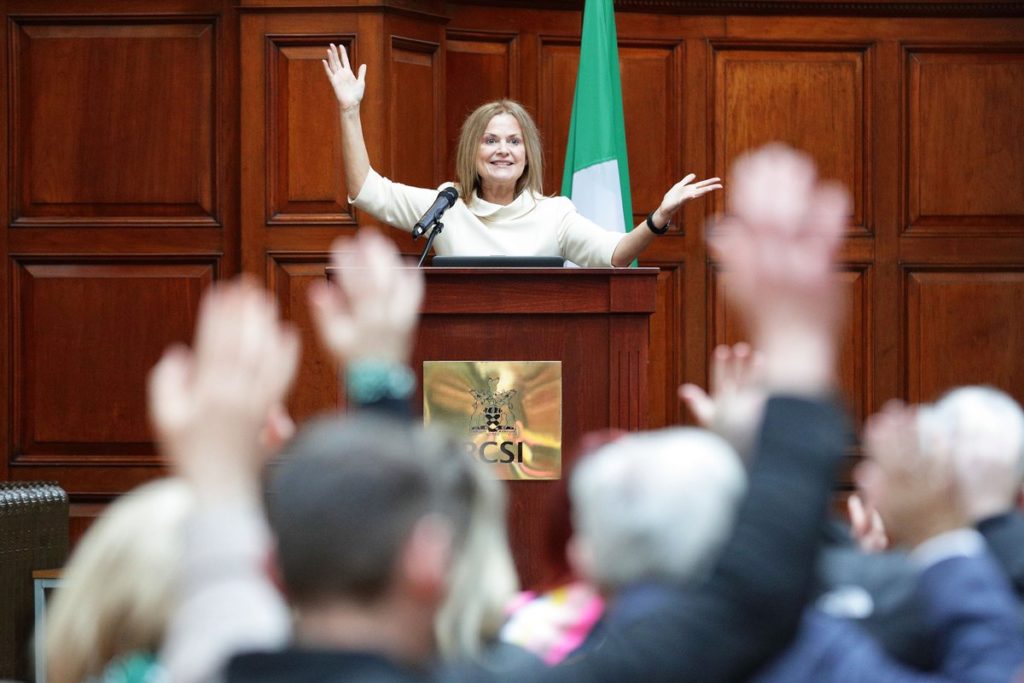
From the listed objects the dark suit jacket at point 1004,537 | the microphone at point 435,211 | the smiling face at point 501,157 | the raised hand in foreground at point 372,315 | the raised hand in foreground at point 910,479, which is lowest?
the dark suit jacket at point 1004,537

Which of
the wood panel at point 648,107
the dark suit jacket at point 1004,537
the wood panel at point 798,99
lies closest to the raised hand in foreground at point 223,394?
the dark suit jacket at point 1004,537

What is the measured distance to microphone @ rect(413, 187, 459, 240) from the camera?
3986 millimetres

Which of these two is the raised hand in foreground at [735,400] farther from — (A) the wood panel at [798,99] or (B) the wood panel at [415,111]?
(A) the wood panel at [798,99]

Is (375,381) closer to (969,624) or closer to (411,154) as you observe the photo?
(969,624)

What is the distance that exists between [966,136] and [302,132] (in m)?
2.83

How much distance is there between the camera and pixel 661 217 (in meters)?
4.43

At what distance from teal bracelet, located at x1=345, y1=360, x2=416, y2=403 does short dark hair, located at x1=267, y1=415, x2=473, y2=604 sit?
293mm

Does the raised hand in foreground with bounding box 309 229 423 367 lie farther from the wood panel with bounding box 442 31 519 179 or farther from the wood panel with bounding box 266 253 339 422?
the wood panel with bounding box 442 31 519 179

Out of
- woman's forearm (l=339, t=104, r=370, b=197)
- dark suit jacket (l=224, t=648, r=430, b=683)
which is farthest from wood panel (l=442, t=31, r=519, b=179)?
dark suit jacket (l=224, t=648, r=430, b=683)

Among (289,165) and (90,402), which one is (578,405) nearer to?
(289,165)

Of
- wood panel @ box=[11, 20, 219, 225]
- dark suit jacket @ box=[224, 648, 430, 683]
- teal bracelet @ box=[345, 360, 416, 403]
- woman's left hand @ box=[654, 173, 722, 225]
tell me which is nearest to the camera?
dark suit jacket @ box=[224, 648, 430, 683]

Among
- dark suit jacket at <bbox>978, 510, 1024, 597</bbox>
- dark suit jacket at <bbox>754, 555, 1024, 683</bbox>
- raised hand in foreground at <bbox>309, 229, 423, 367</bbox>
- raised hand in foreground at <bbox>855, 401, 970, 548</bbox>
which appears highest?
raised hand in foreground at <bbox>309, 229, 423, 367</bbox>

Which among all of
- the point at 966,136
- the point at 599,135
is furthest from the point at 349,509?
→ the point at 966,136

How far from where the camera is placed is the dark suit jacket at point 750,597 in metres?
1.25
